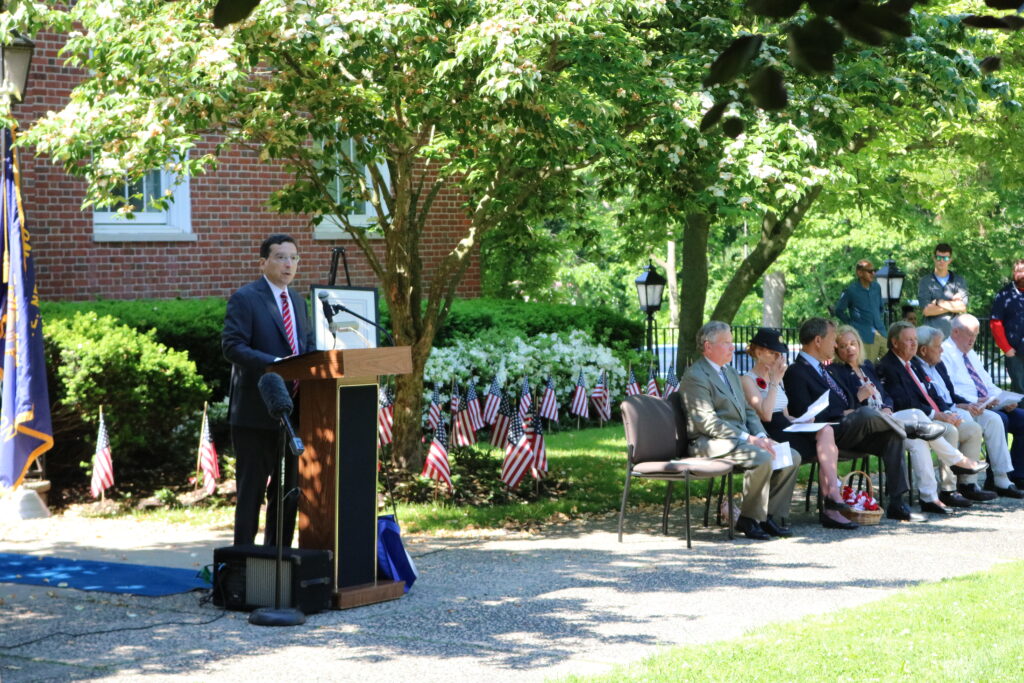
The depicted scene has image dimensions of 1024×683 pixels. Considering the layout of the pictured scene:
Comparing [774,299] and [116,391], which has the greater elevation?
[774,299]

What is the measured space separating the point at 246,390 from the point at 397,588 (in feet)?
4.81

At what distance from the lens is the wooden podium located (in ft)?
24.5

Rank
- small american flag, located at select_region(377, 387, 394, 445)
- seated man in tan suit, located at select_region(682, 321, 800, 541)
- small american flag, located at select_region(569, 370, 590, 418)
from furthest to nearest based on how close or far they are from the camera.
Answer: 1. small american flag, located at select_region(569, 370, 590, 418)
2. small american flag, located at select_region(377, 387, 394, 445)
3. seated man in tan suit, located at select_region(682, 321, 800, 541)

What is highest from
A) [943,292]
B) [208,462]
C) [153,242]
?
[153,242]

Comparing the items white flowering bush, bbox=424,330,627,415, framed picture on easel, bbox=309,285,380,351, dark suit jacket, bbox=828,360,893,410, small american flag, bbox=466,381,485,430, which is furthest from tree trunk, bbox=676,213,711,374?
framed picture on easel, bbox=309,285,380,351

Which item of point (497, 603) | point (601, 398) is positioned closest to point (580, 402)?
point (601, 398)

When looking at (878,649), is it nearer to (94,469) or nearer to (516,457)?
(516,457)

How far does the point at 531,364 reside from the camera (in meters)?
17.7

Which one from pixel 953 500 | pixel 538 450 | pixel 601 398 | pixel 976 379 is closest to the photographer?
pixel 953 500

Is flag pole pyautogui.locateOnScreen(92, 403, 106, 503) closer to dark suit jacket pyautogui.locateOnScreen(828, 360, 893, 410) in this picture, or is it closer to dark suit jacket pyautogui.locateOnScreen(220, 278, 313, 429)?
dark suit jacket pyautogui.locateOnScreen(220, 278, 313, 429)

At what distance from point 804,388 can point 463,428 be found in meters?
3.94

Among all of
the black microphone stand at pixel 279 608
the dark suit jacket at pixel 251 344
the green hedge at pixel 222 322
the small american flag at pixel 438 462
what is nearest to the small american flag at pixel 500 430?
the small american flag at pixel 438 462

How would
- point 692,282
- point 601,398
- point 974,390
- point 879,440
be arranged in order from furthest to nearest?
point 692,282, point 601,398, point 974,390, point 879,440

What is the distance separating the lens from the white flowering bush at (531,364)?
16.6m
